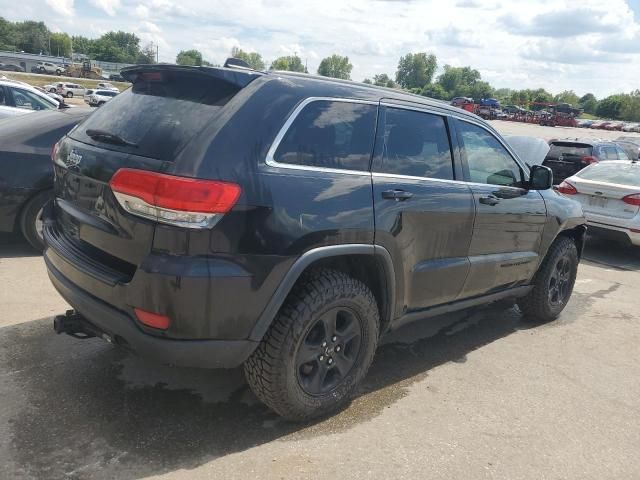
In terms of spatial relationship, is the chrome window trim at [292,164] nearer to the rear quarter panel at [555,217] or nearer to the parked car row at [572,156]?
the rear quarter panel at [555,217]

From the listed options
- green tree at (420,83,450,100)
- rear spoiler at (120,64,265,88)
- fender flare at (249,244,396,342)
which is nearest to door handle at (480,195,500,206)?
fender flare at (249,244,396,342)

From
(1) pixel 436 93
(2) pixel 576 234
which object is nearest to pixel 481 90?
(1) pixel 436 93

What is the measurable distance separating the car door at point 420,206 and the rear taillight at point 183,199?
96cm

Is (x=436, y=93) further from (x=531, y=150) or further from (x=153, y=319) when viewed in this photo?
(x=153, y=319)

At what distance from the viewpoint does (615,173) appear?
8.74 m

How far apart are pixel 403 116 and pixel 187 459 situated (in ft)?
7.62

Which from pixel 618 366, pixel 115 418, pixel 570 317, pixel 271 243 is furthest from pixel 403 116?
pixel 570 317

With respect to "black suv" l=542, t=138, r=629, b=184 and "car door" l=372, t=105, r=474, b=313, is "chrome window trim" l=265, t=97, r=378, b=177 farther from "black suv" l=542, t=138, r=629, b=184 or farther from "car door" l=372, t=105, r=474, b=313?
"black suv" l=542, t=138, r=629, b=184

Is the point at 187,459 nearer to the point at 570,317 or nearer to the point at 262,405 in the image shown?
the point at 262,405

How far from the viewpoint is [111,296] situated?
2723 mm

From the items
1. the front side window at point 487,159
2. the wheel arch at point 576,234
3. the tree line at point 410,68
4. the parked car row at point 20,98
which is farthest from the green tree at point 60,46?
the front side window at point 487,159

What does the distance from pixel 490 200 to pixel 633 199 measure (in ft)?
16.3

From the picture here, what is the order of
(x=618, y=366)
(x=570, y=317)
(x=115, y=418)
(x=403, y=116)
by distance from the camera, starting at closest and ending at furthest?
(x=115, y=418) → (x=403, y=116) → (x=618, y=366) → (x=570, y=317)

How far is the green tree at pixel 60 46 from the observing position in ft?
473
